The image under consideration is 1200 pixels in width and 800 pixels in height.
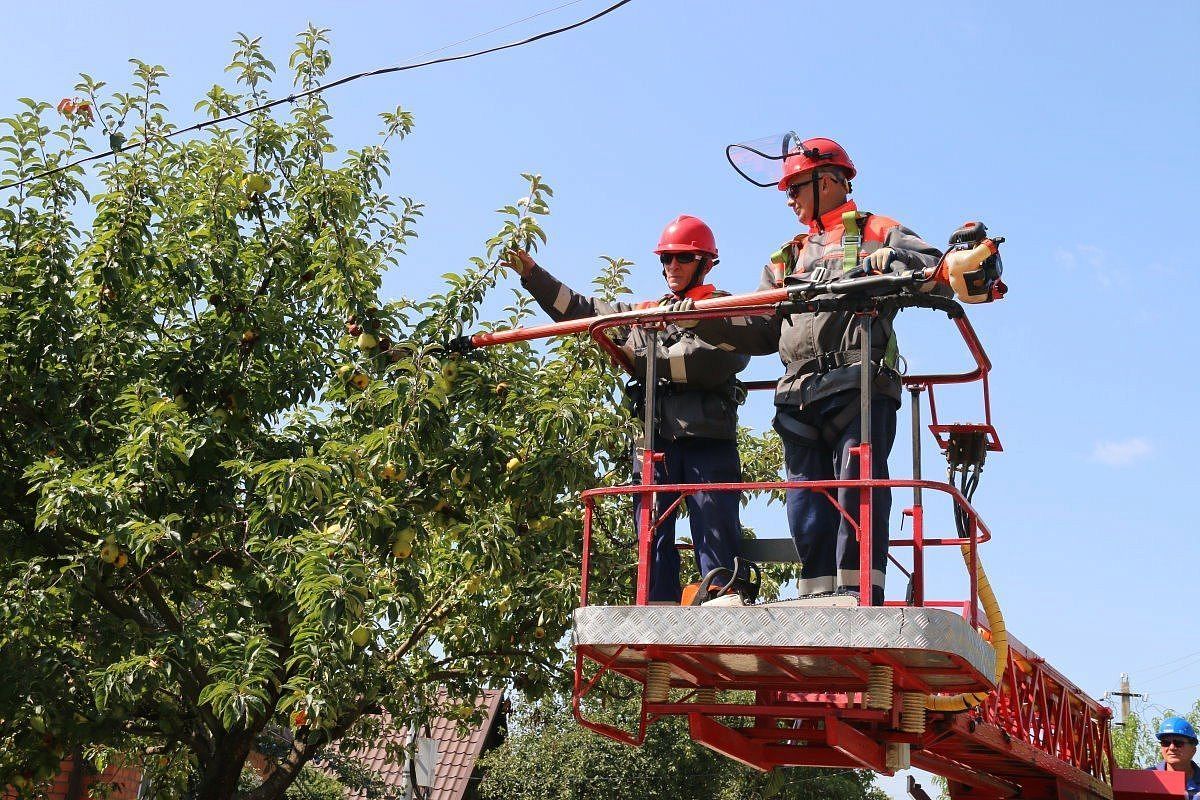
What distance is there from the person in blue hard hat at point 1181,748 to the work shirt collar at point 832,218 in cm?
524

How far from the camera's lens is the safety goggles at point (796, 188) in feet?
23.3

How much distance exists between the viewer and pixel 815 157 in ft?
23.0

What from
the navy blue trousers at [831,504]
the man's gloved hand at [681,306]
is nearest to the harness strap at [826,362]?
the navy blue trousers at [831,504]

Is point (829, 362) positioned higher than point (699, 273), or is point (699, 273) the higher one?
point (699, 273)

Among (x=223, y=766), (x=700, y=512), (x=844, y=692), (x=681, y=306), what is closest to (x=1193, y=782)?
(x=844, y=692)

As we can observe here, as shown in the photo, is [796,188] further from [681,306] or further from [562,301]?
[562,301]

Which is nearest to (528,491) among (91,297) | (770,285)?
(770,285)

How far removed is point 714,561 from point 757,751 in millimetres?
1175

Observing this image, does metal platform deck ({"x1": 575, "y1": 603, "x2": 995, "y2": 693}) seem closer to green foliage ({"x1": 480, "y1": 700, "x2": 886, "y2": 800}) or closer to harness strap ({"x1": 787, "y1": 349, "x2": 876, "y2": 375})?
harness strap ({"x1": 787, "y1": 349, "x2": 876, "y2": 375})

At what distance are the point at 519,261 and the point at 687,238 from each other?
1497 mm

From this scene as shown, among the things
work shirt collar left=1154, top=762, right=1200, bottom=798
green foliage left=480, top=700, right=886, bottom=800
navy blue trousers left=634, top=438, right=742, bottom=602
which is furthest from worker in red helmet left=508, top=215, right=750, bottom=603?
green foliage left=480, top=700, right=886, bottom=800

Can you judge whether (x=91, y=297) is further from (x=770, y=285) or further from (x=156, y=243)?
(x=770, y=285)

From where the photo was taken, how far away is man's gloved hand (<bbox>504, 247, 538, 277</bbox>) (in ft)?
27.7

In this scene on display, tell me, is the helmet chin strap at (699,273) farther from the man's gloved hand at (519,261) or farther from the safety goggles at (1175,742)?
the safety goggles at (1175,742)
